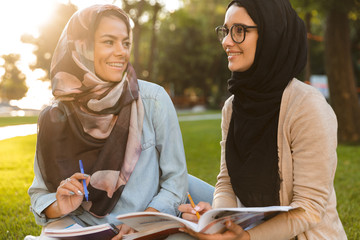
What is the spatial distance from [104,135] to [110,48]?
1.66ft

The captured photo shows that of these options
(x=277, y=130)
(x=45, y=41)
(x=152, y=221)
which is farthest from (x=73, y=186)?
(x=45, y=41)

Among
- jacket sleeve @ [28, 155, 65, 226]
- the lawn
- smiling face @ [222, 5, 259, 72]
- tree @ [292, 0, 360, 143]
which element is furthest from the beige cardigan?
tree @ [292, 0, 360, 143]

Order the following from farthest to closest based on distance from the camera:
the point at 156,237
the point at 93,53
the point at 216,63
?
the point at 216,63, the point at 93,53, the point at 156,237

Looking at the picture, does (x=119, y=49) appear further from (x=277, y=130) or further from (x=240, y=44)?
(x=277, y=130)

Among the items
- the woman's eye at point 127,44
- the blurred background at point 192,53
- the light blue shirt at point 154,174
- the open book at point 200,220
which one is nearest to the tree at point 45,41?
the blurred background at point 192,53

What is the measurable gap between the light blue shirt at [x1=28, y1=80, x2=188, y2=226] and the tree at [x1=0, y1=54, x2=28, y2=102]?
1965 inches

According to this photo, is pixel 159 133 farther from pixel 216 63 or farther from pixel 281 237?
pixel 216 63

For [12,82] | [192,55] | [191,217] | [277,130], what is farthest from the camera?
[12,82]

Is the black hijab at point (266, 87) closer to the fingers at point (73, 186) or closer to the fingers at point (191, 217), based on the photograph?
the fingers at point (191, 217)

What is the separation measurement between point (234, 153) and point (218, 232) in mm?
501

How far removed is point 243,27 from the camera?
2098mm

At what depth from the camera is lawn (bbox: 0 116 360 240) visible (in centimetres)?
396

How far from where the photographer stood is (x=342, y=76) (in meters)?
9.86

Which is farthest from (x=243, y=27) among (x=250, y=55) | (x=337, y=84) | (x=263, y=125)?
(x=337, y=84)
